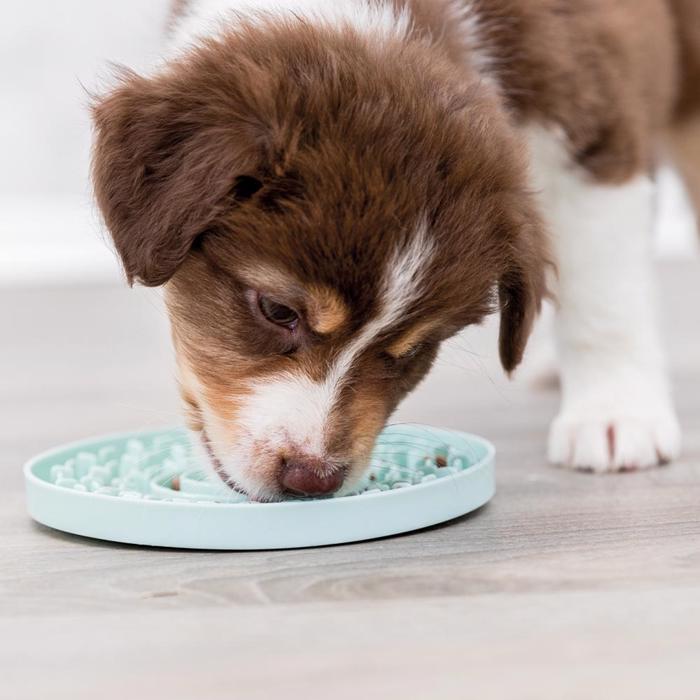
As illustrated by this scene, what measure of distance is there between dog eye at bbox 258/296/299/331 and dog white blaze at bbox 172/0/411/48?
2.00 feet

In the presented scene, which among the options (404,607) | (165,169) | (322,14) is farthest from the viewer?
(322,14)

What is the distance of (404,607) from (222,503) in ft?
1.66

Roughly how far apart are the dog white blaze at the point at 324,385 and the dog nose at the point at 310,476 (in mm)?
24

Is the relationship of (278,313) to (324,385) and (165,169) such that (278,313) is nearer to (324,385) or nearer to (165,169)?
(324,385)

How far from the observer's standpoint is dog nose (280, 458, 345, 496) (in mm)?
2250

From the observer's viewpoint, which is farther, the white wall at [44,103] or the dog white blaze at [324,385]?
the white wall at [44,103]

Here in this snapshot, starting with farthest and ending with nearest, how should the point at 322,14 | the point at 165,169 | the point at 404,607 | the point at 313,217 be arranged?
the point at 322,14, the point at 165,169, the point at 313,217, the point at 404,607

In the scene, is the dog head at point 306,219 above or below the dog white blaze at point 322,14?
below

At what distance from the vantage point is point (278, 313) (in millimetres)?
2328

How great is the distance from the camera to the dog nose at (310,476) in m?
2.25

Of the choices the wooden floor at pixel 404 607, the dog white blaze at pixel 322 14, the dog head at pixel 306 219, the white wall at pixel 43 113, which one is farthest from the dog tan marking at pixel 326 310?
the white wall at pixel 43 113

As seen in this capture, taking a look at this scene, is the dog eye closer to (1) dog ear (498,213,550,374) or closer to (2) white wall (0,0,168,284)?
(1) dog ear (498,213,550,374)

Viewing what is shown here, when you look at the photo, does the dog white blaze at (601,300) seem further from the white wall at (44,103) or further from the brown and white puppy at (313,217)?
the white wall at (44,103)

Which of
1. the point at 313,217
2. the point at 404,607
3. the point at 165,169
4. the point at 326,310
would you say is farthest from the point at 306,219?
the point at 404,607
